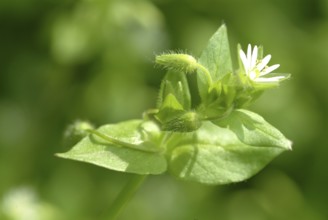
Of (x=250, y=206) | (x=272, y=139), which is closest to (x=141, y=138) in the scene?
(x=272, y=139)

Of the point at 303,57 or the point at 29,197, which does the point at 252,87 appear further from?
the point at 303,57

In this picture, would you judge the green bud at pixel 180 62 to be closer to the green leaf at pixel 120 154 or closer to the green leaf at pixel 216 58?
the green leaf at pixel 216 58

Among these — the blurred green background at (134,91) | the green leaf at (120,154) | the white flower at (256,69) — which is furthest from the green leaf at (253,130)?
the blurred green background at (134,91)

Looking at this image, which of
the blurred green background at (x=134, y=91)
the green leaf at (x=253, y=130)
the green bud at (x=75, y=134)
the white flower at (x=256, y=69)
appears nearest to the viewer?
the green leaf at (x=253, y=130)

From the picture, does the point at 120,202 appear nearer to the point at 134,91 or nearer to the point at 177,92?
the point at 177,92

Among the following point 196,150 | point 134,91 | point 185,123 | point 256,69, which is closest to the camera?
point 185,123

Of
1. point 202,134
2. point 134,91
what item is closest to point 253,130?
point 202,134

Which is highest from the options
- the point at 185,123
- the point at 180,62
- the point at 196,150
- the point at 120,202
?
the point at 180,62
